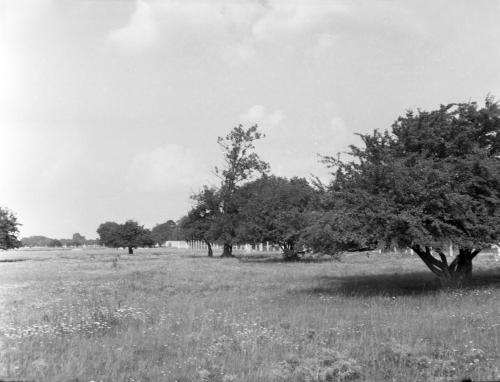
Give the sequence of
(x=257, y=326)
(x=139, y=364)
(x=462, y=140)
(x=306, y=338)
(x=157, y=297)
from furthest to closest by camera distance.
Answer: (x=462, y=140)
(x=157, y=297)
(x=257, y=326)
(x=306, y=338)
(x=139, y=364)

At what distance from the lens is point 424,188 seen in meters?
18.4

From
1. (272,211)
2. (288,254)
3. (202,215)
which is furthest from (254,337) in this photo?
(202,215)

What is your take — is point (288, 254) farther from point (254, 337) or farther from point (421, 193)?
point (254, 337)

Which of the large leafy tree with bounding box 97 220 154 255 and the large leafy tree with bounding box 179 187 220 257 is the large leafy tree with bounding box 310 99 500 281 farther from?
the large leafy tree with bounding box 97 220 154 255

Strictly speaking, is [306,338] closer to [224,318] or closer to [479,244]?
[224,318]

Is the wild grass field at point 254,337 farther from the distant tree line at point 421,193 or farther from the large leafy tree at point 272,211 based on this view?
the large leafy tree at point 272,211

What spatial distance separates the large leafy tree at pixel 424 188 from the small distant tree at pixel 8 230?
57.7 m

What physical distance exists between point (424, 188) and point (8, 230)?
63494mm

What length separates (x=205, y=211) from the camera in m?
75.7

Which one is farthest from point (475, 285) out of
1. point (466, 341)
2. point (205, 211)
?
point (205, 211)

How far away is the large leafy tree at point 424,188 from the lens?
18422 millimetres

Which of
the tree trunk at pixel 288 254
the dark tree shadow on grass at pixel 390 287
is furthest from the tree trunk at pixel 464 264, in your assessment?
the tree trunk at pixel 288 254

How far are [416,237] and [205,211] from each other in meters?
59.3

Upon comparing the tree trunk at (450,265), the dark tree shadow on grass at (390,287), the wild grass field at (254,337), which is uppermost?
the tree trunk at (450,265)
